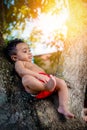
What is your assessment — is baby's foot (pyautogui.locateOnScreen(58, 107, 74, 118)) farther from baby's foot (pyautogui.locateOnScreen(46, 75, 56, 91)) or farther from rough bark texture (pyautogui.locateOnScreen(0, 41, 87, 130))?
baby's foot (pyautogui.locateOnScreen(46, 75, 56, 91))

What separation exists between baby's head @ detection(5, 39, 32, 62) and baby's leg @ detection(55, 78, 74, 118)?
1.22 ft

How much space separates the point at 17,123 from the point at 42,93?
25 centimetres

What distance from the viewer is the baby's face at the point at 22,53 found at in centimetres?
A: 221

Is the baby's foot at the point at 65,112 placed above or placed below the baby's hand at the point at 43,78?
below

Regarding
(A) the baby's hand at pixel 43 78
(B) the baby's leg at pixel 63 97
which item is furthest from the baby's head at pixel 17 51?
(B) the baby's leg at pixel 63 97

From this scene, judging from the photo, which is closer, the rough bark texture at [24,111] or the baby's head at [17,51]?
the rough bark texture at [24,111]

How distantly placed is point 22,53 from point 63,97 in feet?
1.64

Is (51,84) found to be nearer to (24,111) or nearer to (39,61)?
(24,111)

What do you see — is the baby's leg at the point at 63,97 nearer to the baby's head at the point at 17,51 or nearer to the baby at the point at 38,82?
the baby at the point at 38,82

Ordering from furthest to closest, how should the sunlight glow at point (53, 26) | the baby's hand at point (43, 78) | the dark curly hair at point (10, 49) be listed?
the sunlight glow at point (53, 26) < the dark curly hair at point (10, 49) < the baby's hand at point (43, 78)

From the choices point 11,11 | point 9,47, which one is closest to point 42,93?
point 9,47

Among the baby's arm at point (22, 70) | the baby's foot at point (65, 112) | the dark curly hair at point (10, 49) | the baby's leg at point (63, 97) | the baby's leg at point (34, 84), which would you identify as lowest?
the baby's foot at point (65, 112)

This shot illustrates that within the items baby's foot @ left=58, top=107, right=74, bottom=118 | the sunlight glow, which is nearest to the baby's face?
baby's foot @ left=58, top=107, right=74, bottom=118

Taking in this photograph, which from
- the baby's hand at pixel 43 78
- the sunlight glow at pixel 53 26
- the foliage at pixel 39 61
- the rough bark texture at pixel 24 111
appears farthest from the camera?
the foliage at pixel 39 61
